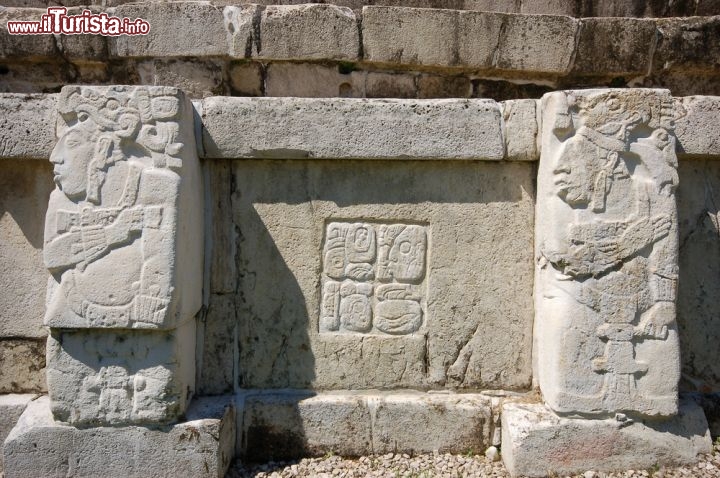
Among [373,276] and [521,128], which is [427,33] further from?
[373,276]

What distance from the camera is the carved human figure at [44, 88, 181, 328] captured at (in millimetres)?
2455

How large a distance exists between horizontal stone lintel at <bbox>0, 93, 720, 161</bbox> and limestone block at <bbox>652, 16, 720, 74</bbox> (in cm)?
149

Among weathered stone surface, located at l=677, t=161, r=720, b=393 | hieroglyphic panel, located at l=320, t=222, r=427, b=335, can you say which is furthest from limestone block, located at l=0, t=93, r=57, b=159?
weathered stone surface, located at l=677, t=161, r=720, b=393

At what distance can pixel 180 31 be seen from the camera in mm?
3535

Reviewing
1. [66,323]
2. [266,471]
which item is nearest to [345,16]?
[66,323]

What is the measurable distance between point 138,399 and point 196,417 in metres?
0.29

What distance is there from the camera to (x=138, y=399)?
2529mm

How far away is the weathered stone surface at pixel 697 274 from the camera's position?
3.03 metres

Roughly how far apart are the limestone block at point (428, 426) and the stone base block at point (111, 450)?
859 mm

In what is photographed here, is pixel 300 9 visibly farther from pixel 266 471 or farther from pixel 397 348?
pixel 266 471

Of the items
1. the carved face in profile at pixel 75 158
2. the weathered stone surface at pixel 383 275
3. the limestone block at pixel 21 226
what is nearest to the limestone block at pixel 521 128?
the weathered stone surface at pixel 383 275

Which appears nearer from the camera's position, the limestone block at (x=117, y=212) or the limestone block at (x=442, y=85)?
the limestone block at (x=117, y=212)

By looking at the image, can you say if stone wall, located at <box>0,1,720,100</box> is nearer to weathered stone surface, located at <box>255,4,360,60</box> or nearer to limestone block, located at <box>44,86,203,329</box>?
weathered stone surface, located at <box>255,4,360,60</box>

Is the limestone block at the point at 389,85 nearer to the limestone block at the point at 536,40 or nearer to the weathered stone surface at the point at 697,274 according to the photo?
the limestone block at the point at 536,40
